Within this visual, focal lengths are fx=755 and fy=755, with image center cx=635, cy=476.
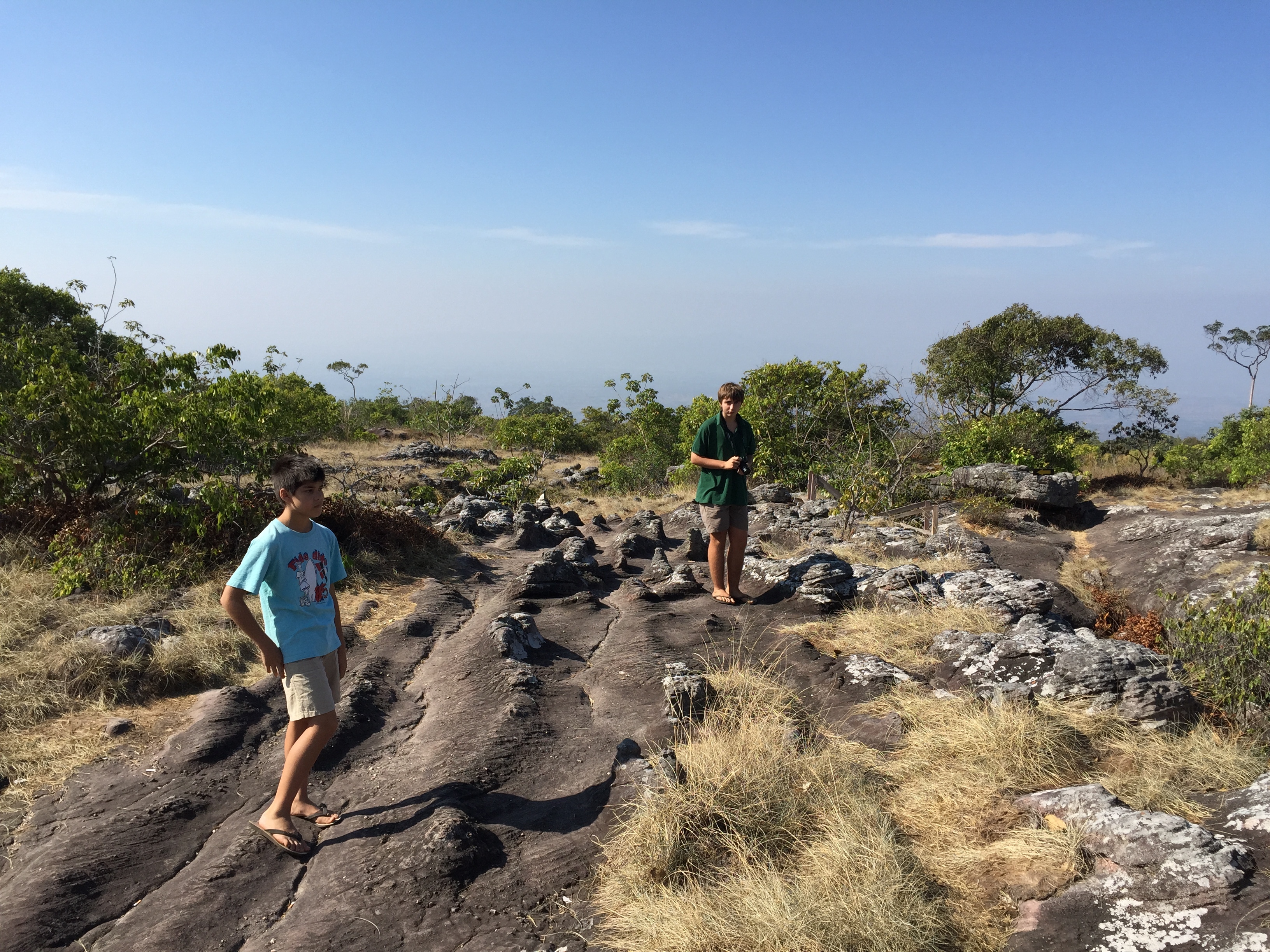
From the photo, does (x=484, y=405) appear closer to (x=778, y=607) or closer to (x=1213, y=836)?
(x=778, y=607)

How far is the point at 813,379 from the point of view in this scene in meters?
18.2

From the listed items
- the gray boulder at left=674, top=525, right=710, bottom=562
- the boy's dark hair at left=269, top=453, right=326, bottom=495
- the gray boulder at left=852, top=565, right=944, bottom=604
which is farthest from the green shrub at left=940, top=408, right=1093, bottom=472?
the boy's dark hair at left=269, top=453, right=326, bottom=495

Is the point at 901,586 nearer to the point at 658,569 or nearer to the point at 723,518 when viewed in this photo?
the point at 723,518

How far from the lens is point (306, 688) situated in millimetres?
3680

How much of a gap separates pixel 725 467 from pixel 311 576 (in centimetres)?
399

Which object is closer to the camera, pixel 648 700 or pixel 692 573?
pixel 648 700

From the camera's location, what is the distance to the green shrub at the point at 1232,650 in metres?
4.52

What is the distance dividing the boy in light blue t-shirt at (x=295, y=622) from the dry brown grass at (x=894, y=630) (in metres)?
4.21

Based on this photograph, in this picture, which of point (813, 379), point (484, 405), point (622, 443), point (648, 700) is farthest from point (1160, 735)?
point (484, 405)

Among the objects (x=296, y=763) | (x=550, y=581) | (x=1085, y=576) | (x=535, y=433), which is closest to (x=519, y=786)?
(x=296, y=763)

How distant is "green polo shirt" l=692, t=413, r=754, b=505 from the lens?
7.03 m

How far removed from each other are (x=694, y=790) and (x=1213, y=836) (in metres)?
2.15

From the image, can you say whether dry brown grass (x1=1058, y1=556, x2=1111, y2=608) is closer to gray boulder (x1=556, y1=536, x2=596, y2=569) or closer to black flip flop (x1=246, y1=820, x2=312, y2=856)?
gray boulder (x1=556, y1=536, x2=596, y2=569)

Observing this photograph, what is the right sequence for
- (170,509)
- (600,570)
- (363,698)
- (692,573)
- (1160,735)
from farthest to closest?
(600,570), (692,573), (170,509), (363,698), (1160,735)
